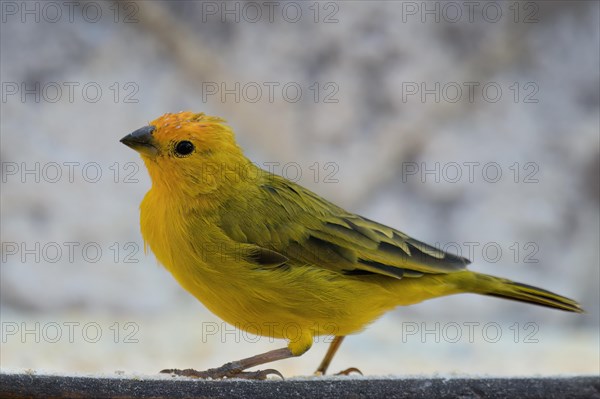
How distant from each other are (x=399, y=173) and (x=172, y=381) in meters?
3.46

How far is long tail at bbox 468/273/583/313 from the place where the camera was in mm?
3000

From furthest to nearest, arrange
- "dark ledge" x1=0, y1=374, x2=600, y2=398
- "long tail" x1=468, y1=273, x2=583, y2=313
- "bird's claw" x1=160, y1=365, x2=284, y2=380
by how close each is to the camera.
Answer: "long tail" x1=468, y1=273, x2=583, y2=313, "bird's claw" x1=160, y1=365, x2=284, y2=380, "dark ledge" x1=0, y1=374, x2=600, y2=398

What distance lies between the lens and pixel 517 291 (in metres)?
3.01

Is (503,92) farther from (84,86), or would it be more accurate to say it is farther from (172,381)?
(172,381)

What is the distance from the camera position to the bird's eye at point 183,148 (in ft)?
8.75

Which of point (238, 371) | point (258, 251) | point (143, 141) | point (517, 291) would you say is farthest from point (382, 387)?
point (143, 141)

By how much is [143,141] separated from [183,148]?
0.14m

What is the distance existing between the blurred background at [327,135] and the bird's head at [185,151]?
228cm

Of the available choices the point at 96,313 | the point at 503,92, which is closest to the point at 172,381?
the point at 96,313

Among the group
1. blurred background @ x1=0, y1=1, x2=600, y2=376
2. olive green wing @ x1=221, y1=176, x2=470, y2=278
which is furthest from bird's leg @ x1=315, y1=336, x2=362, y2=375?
blurred background @ x1=0, y1=1, x2=600, y2=376

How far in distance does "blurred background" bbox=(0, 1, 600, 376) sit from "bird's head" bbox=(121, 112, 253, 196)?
2.28 m

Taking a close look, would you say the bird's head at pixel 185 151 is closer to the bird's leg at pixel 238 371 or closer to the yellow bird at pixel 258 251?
the yellow bird at pixel 258 251

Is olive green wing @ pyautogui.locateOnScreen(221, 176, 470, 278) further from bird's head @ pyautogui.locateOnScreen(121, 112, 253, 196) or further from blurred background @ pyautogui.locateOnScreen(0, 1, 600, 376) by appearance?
blurred background @ pyautogui.locateOnScreen(0, 1, 600, 376)

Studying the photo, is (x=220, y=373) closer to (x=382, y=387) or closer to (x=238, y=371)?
(x=238, y=371)
